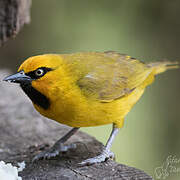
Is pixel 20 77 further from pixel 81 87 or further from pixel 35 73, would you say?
pixel 81 87

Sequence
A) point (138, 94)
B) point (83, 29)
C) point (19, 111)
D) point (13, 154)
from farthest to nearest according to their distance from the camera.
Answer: point (83, 29) < point (19, 111) < point (138, 94) < point (13, 154)

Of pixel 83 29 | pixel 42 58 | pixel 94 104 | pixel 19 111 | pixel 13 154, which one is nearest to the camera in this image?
pixel 42 58

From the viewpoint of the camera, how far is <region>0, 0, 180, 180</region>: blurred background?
25.2ft

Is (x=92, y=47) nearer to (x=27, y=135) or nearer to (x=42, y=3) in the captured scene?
(x=42, y=3)

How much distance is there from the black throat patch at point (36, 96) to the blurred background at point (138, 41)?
12.2 feet

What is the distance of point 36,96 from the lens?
3920 millimetres

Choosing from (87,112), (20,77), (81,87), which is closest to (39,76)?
(20,77)

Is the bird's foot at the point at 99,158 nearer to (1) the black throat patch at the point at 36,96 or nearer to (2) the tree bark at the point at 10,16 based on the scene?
(1) the black throat patch at the point at 36,96

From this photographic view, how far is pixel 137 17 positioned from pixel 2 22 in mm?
3697

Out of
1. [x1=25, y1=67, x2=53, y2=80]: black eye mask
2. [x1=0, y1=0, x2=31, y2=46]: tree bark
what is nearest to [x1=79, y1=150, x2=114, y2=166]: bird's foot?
[x1=25, y1=67, x2=53, y2=80]: black eye mask

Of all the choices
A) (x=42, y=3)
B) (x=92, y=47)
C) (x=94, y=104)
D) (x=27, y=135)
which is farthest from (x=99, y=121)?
(x=42, y=3)

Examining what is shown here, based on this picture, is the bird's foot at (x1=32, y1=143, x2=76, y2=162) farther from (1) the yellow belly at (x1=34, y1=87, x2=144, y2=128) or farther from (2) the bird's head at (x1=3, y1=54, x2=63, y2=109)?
(2) the bird's head at (x1=3, y1=54, x2=63, y2=109)

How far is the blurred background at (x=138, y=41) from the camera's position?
769 centimetres

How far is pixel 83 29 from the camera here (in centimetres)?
790
